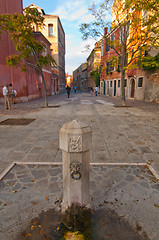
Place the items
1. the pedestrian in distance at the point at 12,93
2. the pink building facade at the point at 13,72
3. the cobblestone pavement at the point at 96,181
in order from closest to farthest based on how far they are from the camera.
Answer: the cobblestone pavement at the point at 96,181 < the pedestrian in distance at the point at 12,93 < the pink building facade at the point at 13,72

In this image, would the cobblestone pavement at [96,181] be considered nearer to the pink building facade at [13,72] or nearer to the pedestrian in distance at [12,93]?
the pedestrian in distance at [12,93]

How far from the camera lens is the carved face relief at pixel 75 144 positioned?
182 centimetres

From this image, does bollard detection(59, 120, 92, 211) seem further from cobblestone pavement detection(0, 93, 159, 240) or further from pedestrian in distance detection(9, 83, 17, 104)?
pedestrian in distance detection(9, 83, 17, 104)

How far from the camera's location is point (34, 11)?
9.73 metres

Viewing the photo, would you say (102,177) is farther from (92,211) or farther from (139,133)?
(139,133)

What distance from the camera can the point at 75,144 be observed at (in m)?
1.84

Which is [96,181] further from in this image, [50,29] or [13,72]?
[50,29]

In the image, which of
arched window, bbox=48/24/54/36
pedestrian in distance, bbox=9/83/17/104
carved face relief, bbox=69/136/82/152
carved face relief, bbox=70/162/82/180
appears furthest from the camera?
arched window, bbox=48/24/54/36

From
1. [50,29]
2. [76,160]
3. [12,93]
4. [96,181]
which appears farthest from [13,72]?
[50,29]

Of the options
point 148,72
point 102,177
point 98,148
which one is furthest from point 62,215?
point 148,72

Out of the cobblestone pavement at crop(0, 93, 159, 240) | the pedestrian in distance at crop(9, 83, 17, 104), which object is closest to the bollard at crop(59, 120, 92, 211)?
the cobblestone pavement at crop(0, 93, 159, 240)

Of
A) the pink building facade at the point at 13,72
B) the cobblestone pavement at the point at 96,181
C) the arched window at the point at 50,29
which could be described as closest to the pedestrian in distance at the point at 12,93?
the pink building facade at the point at 13,72

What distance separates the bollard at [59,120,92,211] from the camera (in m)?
1.83

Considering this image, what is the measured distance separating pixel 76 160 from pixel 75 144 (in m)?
0.24
